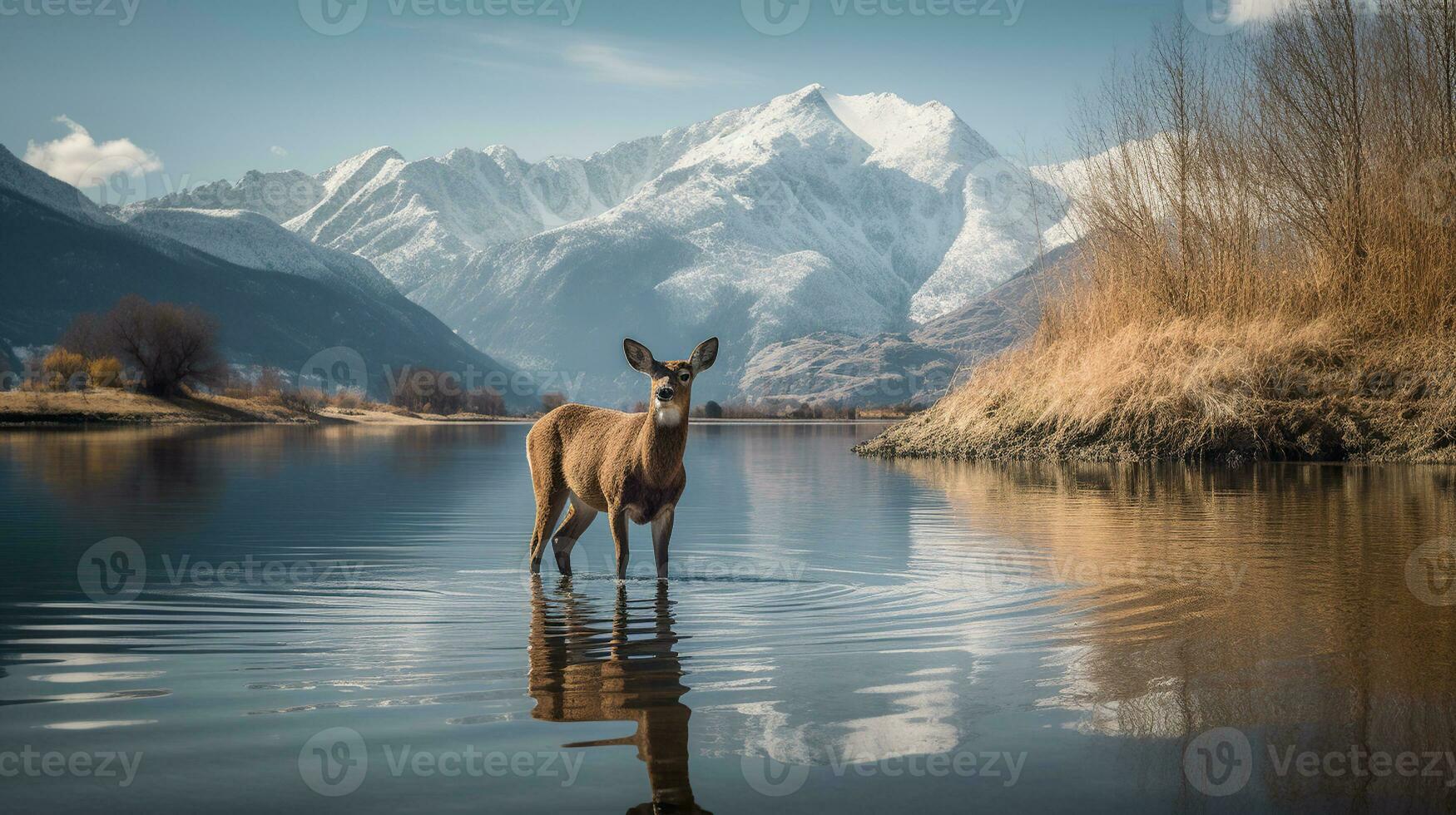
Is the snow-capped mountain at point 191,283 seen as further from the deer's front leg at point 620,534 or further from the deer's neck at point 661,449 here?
the deer's neck at point 661,449

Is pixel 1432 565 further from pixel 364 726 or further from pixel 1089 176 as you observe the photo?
pixel 1089 176

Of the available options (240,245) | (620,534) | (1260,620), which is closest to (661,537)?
(620,534)

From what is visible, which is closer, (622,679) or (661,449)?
(622,679)

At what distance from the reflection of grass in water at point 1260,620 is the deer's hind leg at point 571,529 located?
3588 millimetres

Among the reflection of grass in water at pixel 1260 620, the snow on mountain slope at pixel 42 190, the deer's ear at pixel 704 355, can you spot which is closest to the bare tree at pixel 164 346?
the reflection of grass in water at pixel 1260 620

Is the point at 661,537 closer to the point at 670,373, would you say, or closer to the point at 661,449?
the point at 661,449

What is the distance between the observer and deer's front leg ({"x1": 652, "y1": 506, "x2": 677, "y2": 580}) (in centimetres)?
846

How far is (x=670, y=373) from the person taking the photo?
8438mm

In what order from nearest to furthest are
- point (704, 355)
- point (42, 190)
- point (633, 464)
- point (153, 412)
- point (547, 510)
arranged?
1. point (704, 355)
2. point (633, 464)
3. point (547, 510)
4. point (153, 412)
5. point (42, 190)

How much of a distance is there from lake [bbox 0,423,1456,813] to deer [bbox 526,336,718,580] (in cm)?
47

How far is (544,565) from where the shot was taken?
32.9 ft

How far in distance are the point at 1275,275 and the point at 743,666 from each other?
21731 millimetres

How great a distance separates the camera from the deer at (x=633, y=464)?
8.45 meters

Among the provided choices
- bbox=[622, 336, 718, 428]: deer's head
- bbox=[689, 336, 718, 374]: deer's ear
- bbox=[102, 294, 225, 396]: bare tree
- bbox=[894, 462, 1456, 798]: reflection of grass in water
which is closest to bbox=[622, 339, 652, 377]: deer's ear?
bbox=[622, 336, 718, 428]: deer's head
